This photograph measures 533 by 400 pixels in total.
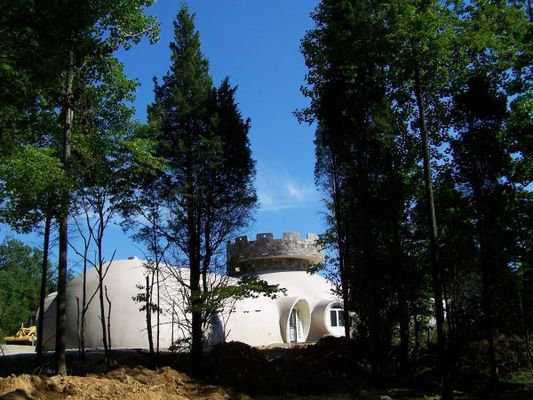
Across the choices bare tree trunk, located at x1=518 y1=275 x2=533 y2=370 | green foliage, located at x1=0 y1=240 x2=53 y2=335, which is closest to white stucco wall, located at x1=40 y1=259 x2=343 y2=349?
bare tree trunk, located at x1=518 y1=275 x2=533 y2=370

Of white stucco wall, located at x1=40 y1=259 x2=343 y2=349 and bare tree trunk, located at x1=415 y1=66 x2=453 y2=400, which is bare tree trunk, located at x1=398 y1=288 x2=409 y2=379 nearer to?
bare tree trunk, located at x1=415 y1=66 x2=453 y2=400

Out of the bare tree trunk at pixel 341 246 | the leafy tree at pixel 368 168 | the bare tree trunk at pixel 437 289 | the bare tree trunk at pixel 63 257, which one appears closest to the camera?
the bare tree trunk at pixel 437 289

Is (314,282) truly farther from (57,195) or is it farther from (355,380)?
(57,195)

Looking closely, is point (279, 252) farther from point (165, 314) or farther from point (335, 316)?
point (165, 314)

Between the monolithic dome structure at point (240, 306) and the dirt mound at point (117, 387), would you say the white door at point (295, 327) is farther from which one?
the dirt mound at point (117, 387)

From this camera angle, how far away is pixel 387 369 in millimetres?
15688

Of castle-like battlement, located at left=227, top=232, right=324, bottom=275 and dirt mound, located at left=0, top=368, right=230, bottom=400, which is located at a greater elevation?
castle-like battlement, located at left=227, top=232, right=324, bottom=275

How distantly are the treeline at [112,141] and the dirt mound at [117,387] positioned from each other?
1539 mm

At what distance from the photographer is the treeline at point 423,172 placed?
13.5 metres

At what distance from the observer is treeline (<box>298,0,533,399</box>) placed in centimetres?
1350

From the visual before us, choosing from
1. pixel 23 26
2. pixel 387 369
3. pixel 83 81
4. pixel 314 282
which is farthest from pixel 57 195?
pixel 314 282

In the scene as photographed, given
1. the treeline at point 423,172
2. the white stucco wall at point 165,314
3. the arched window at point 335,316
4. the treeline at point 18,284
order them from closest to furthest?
the treeline at point 423,172 < the white stucco wall at point 165,314 < the arched window at point 335,316 < the treeline at point 18,284

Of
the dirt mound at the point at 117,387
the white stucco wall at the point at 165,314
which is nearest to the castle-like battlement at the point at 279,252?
the white stucco wall at the point at 165,314

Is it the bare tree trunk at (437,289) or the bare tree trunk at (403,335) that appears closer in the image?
the bare tree trunk at (437,289)
